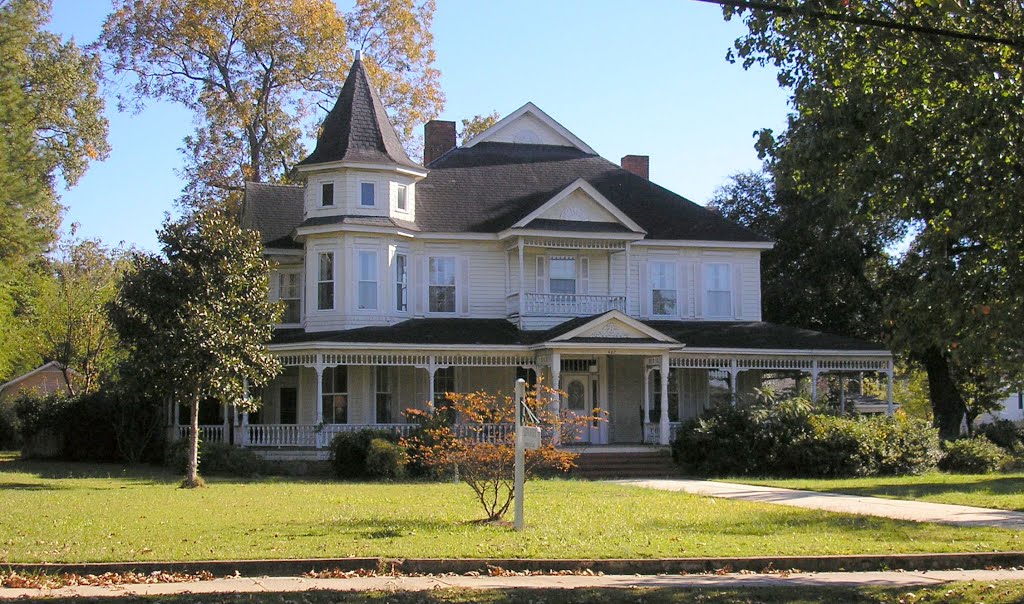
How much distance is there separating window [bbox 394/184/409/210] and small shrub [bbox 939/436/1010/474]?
17022mm

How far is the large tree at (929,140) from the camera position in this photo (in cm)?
1417

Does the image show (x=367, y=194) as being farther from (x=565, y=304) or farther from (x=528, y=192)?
(x=565, y=304)

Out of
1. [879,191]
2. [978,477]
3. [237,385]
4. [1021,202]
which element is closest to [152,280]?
[237,385]

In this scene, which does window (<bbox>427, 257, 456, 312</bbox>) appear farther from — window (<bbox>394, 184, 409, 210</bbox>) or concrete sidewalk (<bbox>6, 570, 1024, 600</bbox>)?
concrete sidewalk (<bbox>6, 570, 1024, 600</bbox>)

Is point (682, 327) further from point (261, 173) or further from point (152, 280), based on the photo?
point (261, 173)

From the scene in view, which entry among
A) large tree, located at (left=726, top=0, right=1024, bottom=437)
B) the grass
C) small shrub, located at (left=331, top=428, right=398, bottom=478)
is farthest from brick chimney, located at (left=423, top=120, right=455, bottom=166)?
the grass

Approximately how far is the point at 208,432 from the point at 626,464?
1221 centimetres

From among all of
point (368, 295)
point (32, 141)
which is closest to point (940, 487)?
point (368, 295)

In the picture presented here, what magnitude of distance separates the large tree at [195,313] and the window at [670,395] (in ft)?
46.2

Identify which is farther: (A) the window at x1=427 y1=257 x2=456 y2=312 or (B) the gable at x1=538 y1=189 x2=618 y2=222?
(A) the window at x1=427 y1=257 x2=456 y2=312

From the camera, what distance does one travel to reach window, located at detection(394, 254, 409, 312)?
3378 cm

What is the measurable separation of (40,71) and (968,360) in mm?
38472

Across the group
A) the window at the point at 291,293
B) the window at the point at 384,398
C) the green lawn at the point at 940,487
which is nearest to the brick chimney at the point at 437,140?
the window at the point at 291,293

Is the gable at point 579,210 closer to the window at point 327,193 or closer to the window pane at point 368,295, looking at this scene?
the window pane at point 368,295
